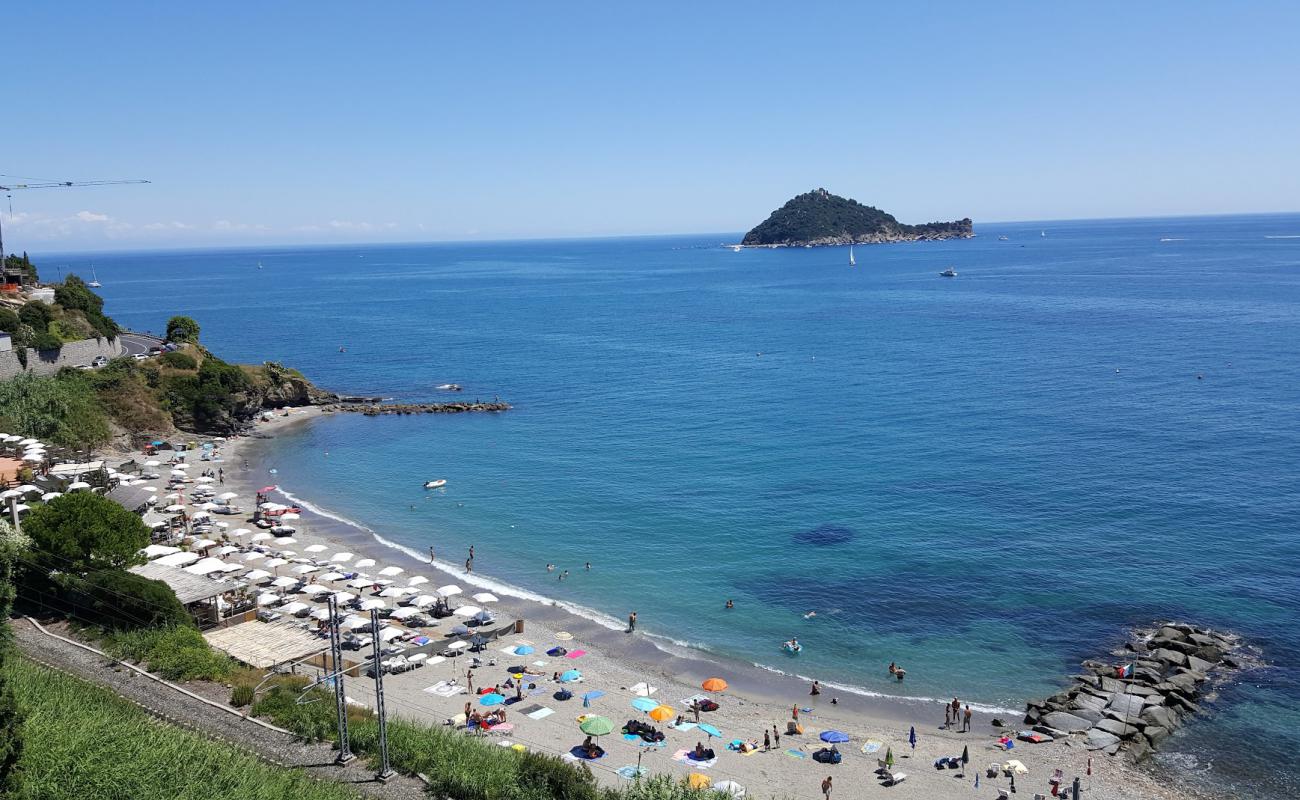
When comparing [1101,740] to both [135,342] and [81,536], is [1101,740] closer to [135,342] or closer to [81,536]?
[81,536]

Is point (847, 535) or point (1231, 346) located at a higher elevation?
point (1231, 346)

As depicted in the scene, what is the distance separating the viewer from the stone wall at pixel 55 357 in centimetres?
6638

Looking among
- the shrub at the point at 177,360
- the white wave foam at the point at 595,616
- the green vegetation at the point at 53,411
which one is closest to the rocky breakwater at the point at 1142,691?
the white wave foam at the point at 595,616

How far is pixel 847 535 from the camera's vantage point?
173ft

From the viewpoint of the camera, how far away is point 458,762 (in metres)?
26.5

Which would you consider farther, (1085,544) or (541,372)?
(541,372)

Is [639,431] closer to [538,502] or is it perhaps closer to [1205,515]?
[538,502]

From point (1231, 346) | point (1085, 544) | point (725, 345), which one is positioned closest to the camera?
point (1085, 544)

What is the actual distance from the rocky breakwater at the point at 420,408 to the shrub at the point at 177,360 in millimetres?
14117

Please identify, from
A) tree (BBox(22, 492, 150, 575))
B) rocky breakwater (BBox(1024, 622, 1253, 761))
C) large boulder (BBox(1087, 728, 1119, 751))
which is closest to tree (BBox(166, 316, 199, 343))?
tree (BBox(22, 492, 150, 575))

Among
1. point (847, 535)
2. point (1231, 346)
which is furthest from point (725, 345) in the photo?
point (847, 535)

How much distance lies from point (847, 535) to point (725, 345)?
7634 cm

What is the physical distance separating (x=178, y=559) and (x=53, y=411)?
99.8 feet

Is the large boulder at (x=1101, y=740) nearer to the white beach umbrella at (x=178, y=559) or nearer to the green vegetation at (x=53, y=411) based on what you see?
the white beach umbrella at (x=178, y=559)
